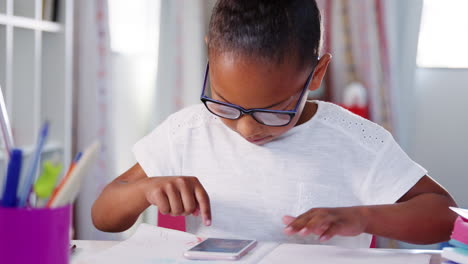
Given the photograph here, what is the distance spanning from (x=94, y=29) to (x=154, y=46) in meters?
0.40

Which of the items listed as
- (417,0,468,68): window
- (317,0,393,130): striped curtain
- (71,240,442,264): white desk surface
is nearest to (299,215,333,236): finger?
(71,240,442,264): white desk surface

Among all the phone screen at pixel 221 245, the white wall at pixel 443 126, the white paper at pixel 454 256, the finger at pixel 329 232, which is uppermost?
the white paper at pixel 454 256

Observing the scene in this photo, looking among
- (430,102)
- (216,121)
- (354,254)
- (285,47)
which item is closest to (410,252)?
(354,254)

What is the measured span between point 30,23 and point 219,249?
5.43 ft

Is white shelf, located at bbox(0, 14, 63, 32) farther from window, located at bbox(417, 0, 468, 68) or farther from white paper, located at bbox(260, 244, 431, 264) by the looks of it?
window, located at bbox(417, 0, 468, 68)

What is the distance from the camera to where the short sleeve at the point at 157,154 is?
3.70 ft

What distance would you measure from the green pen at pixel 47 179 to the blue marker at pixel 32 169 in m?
0.01

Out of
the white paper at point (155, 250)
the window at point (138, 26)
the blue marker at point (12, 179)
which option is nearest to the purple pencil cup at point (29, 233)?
the blue marker at point (12, 179)

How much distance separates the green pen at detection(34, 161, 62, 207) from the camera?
1.46ft

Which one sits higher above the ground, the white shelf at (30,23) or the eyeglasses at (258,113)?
the white shelf at (30,23)

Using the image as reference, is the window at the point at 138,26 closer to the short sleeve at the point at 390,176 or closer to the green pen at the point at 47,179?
the short sleeve at the point at 390,176

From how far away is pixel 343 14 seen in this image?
3.20 meters

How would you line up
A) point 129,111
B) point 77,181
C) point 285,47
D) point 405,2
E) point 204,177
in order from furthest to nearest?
point 405,2 < point 129,111 < point 204,177 < point 285,47 < point 77,181

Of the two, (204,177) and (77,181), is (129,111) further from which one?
(77,181)
